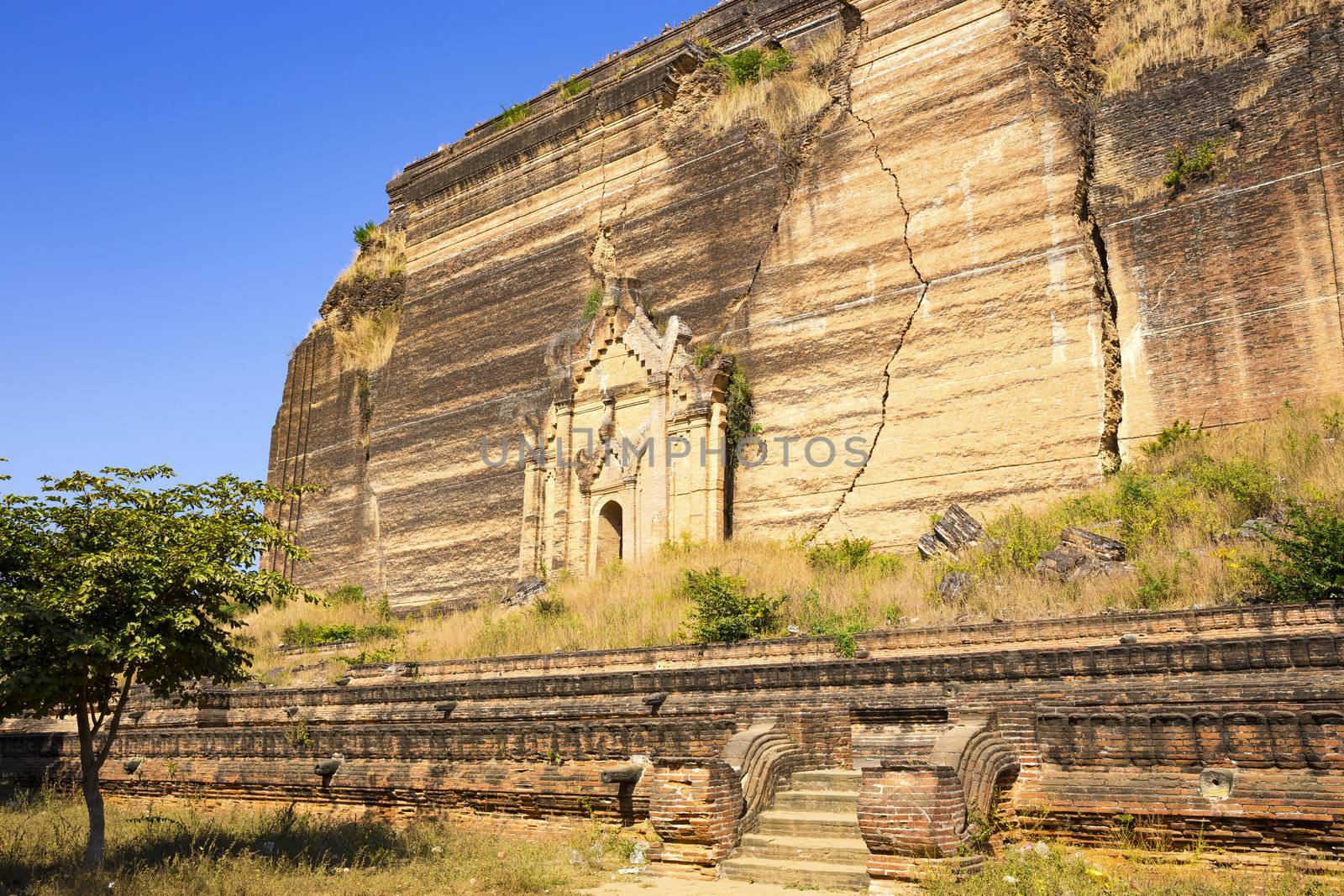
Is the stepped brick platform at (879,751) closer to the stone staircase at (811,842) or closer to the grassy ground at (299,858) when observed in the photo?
the stone staircase at (811,842)

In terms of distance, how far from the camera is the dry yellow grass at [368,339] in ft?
97.6

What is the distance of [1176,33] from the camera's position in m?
17.5

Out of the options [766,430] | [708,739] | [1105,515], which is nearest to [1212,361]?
[1105,515]

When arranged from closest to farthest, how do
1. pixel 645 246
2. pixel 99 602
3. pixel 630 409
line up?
pixel 99 602, pixel 630 409, pixel 645 246

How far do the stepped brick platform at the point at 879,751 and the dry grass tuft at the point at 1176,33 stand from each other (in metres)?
10.6

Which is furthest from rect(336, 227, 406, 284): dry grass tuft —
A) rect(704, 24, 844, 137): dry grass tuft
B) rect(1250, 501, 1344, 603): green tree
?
rect(1250, 501, 1344, 603): green tree

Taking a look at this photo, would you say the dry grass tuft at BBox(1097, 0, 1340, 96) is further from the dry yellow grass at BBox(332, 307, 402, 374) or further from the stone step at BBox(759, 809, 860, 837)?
the dry yellow grass at BBox(332, 307, 402, 374)

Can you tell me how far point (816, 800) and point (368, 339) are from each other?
80.6ft

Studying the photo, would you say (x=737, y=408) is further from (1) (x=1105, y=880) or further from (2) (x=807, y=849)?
(1) (x=1105, y=880)

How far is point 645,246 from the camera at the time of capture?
2372 cm

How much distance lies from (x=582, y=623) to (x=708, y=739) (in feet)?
28.6

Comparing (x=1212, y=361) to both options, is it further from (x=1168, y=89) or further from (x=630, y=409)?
(x=630, y=409)

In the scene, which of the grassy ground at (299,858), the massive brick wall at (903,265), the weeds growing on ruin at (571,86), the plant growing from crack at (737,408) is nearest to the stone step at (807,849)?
the grassy ground at (299,858)

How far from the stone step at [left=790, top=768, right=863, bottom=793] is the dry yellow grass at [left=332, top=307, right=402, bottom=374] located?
22.6 m
